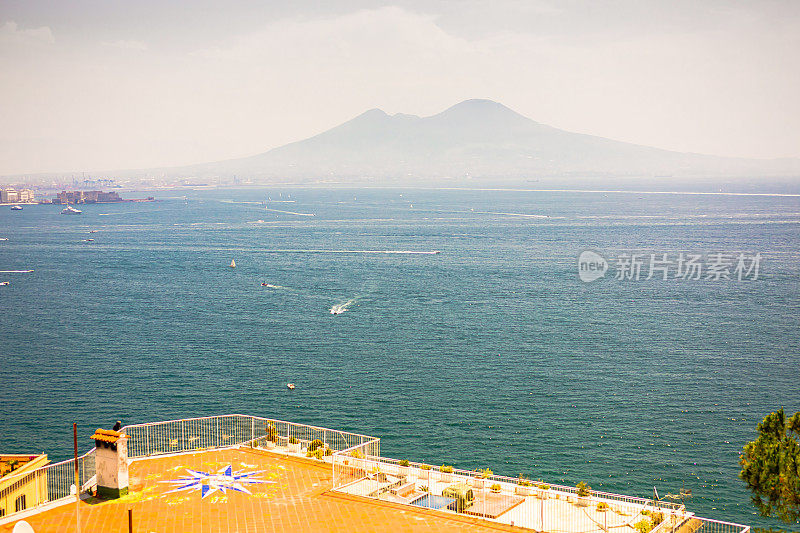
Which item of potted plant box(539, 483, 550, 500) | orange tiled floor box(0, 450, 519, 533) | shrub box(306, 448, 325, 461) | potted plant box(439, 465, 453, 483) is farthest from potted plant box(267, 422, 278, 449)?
potted plant box(539, 483, 550, 500)

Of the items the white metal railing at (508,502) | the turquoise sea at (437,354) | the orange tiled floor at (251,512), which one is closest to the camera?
the orange tiled floor at (251,512)

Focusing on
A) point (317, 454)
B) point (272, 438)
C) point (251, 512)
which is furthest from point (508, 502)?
point (272, 438)

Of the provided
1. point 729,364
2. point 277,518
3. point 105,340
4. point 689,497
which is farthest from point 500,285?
point 277,518

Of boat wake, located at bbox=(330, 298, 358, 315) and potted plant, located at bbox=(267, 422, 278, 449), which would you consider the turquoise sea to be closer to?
boat wake, located at bbox=(330, 298, 358, 315)

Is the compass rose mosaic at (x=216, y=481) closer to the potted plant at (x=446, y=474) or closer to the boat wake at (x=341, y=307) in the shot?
the potted plant at (x=446, y=474)

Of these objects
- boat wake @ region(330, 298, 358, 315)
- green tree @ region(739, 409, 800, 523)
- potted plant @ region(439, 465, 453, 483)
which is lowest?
boat wake @ region(330, 298, 358, 315)

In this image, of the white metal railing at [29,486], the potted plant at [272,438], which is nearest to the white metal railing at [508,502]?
the potted plant at [272,438]
